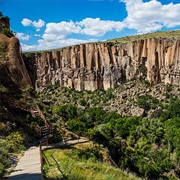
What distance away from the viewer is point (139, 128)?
5256 centimetres

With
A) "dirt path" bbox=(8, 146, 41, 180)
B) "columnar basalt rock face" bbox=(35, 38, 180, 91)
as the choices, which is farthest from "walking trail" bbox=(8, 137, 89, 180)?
"columnar basalt rock face" bbox=(35, 38, 180, 91)

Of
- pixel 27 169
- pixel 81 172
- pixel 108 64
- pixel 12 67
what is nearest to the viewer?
pixel 27 169

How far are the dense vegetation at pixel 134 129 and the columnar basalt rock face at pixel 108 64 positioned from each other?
4585mm

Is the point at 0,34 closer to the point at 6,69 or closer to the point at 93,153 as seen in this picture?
the point at 6,69

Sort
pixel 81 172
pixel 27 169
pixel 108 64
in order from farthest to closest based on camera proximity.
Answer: pixel 108 64, pixel 81 172, pixel 27 169

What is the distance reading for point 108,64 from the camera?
8281 cm

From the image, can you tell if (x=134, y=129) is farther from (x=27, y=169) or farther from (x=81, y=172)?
(x=27, y=169)

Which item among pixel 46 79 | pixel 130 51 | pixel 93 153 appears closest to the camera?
pixel 93 153

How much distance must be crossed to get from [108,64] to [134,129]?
32963 millimetres

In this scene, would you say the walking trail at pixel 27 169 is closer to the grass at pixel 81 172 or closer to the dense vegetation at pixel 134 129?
the grass at pixel 81 172

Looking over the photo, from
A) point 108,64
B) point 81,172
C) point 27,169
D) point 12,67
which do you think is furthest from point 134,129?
point 27,169

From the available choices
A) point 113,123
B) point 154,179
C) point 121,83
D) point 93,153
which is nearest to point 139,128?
point 113,123

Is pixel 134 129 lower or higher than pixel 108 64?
lower

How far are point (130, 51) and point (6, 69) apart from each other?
59875mm
